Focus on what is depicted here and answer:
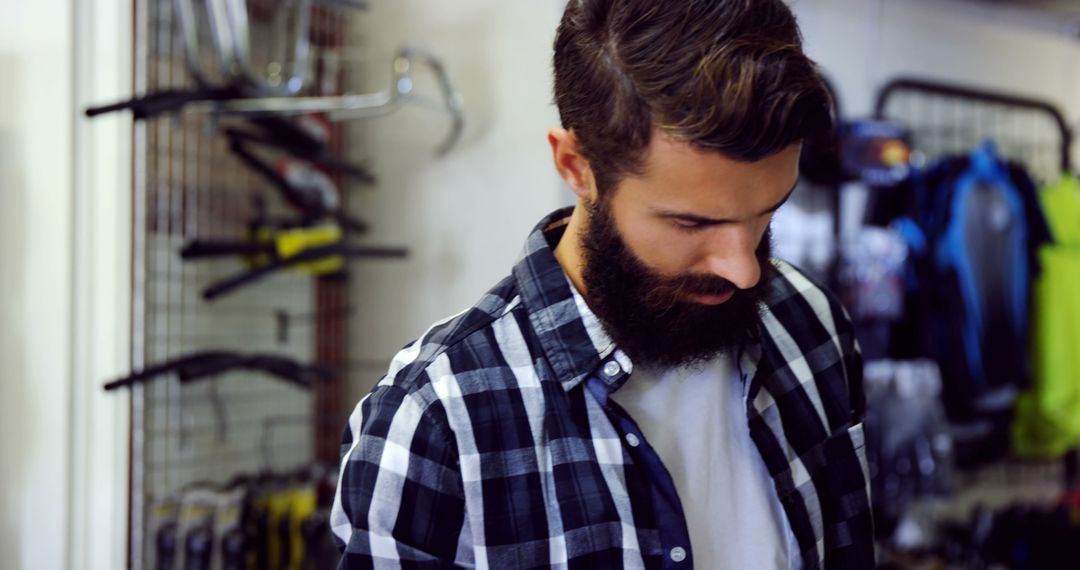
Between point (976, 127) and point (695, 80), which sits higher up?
point (976, 127)

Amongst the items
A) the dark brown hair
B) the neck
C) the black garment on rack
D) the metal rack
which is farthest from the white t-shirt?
the metal rack

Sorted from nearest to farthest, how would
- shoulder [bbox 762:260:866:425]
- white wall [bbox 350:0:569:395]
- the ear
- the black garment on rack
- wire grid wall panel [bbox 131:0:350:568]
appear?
the ear, shoulder [bbox 762:260:866:425], wire grid wall panel [bbox 131:0:350:568], white wall [bbox 350:0:569:395], the black garment on rack

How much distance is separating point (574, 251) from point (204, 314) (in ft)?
3.92

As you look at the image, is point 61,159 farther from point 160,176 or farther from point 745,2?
point 745,2

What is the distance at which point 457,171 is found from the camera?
2.18 meters

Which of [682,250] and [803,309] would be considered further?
[803,309]

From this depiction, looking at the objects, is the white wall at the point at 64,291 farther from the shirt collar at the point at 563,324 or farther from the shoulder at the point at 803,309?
the shoulder at the point at 803,309

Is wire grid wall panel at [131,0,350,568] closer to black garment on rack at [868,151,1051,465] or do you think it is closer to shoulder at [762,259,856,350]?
shoulder at [762,259,856,350]

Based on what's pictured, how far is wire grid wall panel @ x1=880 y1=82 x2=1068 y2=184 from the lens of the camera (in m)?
3.07

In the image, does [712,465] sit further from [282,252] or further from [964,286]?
[964,286]

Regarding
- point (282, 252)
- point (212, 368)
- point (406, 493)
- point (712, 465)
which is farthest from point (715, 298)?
point (282, 252)

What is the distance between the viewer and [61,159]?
1.72 metres

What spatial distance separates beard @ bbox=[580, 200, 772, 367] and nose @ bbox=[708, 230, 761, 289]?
4 centimetres

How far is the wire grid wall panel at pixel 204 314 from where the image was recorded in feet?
5.89
